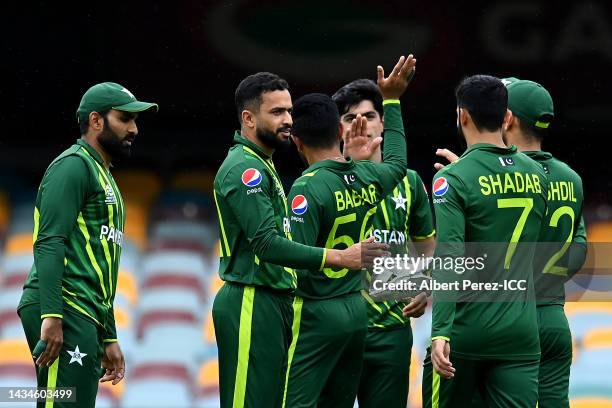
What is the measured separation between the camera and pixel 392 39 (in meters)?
10.4

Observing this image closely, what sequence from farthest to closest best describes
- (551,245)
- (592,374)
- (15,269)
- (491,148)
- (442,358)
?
(15,269) < (592,374) < (551,245) < (491,148) < (442,358)

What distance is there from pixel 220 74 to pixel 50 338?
5.65 m

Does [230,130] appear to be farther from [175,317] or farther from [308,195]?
[308,195]

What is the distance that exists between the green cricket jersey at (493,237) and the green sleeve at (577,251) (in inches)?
25.2

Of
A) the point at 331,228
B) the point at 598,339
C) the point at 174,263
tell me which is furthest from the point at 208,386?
the point at 331,228

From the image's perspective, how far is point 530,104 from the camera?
6.27 meters

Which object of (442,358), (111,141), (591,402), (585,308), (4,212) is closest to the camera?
(442,358)

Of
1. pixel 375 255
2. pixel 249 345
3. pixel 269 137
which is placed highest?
pixel 269 137

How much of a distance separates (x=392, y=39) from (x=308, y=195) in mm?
4672

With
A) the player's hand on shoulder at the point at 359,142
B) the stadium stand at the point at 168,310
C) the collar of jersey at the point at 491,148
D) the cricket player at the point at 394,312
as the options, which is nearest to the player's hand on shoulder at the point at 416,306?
the cricket player at the point at 394,312

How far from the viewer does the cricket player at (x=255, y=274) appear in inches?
218

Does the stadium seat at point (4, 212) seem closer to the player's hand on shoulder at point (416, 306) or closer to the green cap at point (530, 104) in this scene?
the player's hand on shoulder at point (416, 306)

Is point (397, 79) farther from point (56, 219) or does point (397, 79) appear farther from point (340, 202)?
point (56, 219)

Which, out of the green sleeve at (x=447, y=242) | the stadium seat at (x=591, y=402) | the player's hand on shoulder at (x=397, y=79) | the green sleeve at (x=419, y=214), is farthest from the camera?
the stadium seat at (x=591, y=402)
